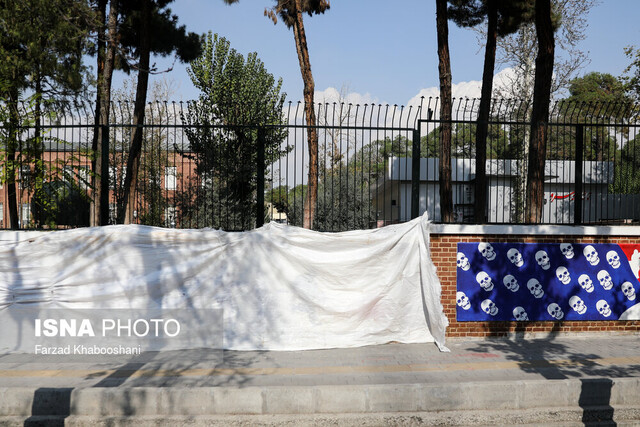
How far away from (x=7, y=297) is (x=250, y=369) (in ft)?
12.8

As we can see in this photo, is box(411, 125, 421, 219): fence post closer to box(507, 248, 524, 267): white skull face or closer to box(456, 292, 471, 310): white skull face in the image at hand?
box(456, 292, 471, 310): white skull face

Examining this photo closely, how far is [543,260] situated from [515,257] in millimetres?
482

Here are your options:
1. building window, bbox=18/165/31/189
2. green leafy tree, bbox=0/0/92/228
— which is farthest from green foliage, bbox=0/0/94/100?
building window, bbox=18/165/31/189

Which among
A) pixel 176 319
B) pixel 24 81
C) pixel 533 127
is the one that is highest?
pixel 24 81

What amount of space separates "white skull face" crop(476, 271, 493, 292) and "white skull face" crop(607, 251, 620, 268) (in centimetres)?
209

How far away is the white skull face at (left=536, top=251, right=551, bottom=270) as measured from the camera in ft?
26.7

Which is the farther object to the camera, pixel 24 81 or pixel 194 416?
pixel 24 81

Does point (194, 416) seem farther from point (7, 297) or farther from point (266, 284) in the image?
point (7, 297)

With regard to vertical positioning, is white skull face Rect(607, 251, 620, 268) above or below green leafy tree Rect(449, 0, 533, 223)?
below

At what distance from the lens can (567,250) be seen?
26.9 ft

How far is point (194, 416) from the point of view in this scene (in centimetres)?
520

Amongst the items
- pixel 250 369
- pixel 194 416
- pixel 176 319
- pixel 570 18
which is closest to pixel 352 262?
pixel 250 369

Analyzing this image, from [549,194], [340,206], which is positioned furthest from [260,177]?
[549,194]

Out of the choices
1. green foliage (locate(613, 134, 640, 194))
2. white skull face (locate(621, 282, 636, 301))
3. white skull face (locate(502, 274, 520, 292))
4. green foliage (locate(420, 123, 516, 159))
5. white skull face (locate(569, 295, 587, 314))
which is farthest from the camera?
green foliage (locate(420, 123, 516, 159))
